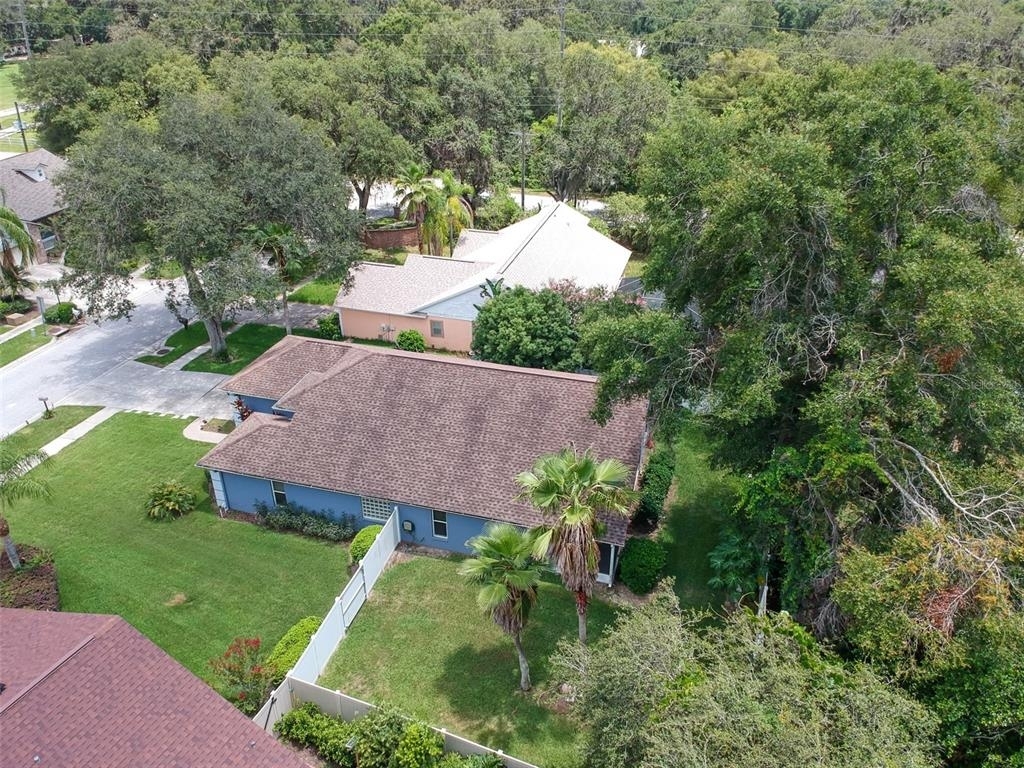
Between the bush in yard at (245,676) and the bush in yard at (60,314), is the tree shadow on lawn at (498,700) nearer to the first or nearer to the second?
the bush in yard at (245,676)

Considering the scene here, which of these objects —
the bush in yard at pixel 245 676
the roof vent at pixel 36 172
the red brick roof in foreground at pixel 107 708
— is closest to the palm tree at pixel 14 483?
the red brick roof in foreground at pixel 107 708

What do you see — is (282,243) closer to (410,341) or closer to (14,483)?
(410,341)

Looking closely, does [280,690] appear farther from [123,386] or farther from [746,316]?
[123,386]

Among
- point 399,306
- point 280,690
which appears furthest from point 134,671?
point 399,306

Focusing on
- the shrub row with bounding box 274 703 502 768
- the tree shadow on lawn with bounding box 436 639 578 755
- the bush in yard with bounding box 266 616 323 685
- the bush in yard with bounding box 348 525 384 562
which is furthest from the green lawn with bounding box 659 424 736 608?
the bush in yard with bounding box 266 616 323 685

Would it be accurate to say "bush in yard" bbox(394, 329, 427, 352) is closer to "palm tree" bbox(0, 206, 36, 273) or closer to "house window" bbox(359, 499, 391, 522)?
"house window" bbox(359, 499, 391, 522)
